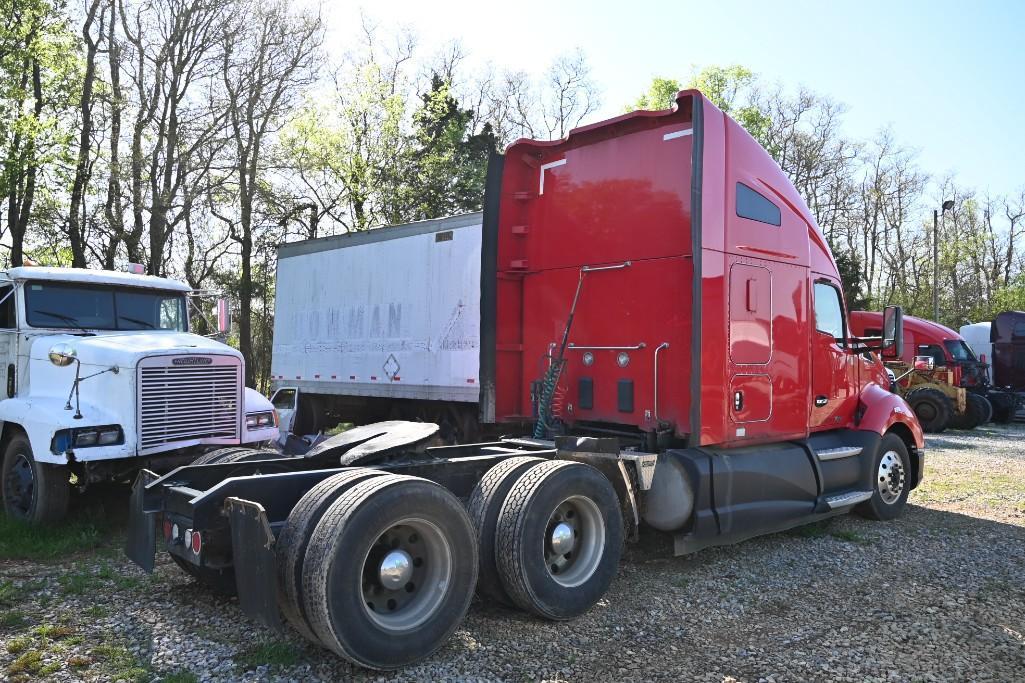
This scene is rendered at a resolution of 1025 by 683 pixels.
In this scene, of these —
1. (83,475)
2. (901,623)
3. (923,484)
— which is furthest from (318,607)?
(923,484)

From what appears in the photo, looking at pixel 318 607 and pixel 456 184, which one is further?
pixel 456 184

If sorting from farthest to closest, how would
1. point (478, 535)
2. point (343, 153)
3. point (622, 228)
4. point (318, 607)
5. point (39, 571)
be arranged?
point (343, 153) → point (622, 228) → point (39, 571) → point (478, 535) → point (318, 607)

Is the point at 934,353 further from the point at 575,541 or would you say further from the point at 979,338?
the point at 575,541

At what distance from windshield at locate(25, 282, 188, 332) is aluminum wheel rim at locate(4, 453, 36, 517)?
1494 mm

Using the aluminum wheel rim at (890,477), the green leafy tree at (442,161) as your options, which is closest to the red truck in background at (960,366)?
the aluminum wheel rim at (890,477)

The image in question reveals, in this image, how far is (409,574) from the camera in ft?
13.5

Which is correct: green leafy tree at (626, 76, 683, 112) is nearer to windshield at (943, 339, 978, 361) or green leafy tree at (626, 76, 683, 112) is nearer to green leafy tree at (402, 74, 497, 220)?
green leafy tree at (402, 74, 497, 220)

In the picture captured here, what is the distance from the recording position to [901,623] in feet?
16.0

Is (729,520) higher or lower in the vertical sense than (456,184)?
lower

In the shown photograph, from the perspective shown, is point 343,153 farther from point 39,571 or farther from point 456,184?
point 39,571

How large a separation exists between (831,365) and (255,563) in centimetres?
571

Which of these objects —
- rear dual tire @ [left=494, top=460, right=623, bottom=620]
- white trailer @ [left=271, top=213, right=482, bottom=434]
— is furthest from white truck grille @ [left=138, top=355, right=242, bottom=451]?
rear dual tire @ [left=494, top=460, right=623, bottom=620]

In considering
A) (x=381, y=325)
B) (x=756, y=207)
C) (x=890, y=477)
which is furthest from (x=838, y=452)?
(x=381, y=325)

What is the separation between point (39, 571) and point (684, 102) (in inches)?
240
